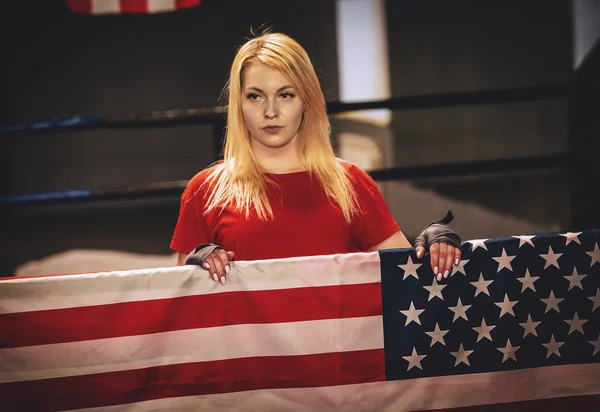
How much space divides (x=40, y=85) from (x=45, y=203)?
1038 mm

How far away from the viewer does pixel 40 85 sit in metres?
3.99

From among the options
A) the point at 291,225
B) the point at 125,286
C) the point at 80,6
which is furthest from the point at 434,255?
the point at 80,6

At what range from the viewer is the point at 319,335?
4.83ft

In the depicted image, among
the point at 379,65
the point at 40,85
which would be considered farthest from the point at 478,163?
the point at 40,85

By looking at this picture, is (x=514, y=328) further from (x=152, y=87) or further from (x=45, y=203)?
(x=152, y=87)

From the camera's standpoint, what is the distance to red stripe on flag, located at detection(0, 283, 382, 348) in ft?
4.78

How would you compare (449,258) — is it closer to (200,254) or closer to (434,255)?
(434,255)

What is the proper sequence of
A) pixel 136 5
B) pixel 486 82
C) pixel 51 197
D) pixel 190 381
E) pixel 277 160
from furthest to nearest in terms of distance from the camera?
1. pixel 486 82
2. pixel 51 197
3. pixel 136 5
4. pixel 277 160
5. pixel 190 381

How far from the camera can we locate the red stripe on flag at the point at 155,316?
146cm

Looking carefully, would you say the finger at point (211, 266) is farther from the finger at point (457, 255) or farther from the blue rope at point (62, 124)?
the blue rope at point (62, 124)

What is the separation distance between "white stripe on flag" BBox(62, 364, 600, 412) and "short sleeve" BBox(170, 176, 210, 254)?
464 millimetres

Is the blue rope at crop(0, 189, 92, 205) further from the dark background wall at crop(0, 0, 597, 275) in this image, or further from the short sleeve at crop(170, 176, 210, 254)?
the short sleeve at crop(170, 176, 210, 254)

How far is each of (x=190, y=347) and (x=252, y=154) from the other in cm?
63

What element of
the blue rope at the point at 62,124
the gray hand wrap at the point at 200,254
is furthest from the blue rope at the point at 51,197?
the gray hand wrap at the point at 200,254
